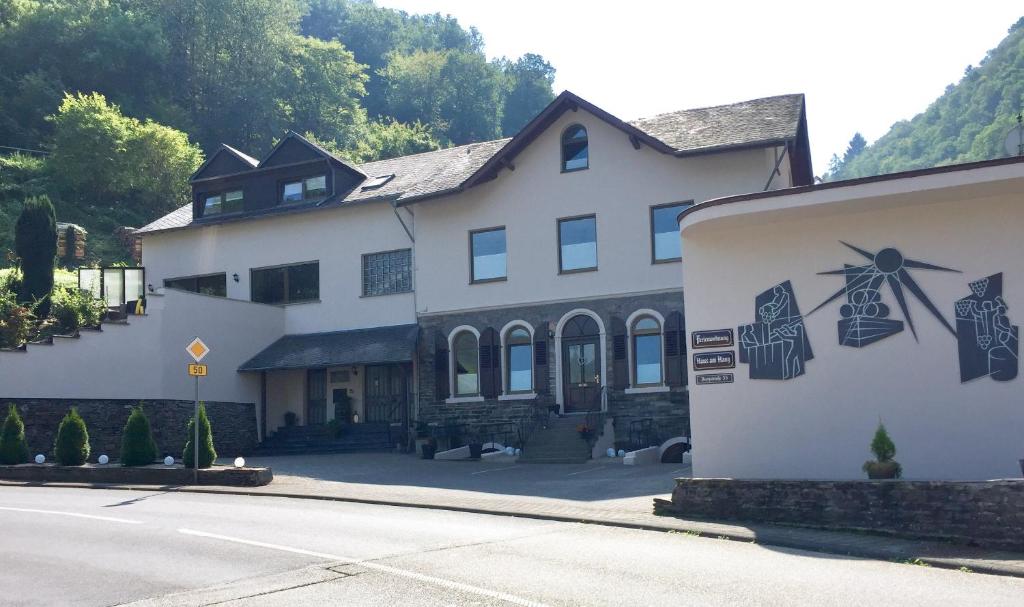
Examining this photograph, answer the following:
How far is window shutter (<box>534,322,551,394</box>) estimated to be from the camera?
100ft

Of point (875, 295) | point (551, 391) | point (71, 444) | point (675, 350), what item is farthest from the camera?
point (551, 391)

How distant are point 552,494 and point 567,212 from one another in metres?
12.5

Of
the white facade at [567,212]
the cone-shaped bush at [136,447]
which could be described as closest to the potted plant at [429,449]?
the white facade at [567,212]

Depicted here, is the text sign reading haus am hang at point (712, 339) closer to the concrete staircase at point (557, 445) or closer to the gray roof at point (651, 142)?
the concrete staircase at point (557, 445)

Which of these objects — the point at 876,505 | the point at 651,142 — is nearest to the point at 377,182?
the point at 651,142

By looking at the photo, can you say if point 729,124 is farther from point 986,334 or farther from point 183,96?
point 183,96

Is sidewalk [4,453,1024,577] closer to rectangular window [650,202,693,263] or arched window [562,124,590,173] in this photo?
rectangular window [650,202,693,263]

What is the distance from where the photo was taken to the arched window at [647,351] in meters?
29.1

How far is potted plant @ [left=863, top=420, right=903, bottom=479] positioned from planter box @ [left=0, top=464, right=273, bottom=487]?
12557 mm

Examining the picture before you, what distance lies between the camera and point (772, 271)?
1653 centimetres

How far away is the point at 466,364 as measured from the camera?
105 ft

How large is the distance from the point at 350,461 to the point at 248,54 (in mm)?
54893

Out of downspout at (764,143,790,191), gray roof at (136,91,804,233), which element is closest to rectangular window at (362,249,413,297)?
gray roof at (136,91,804,233)

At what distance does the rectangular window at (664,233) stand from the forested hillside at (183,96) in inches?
1178
